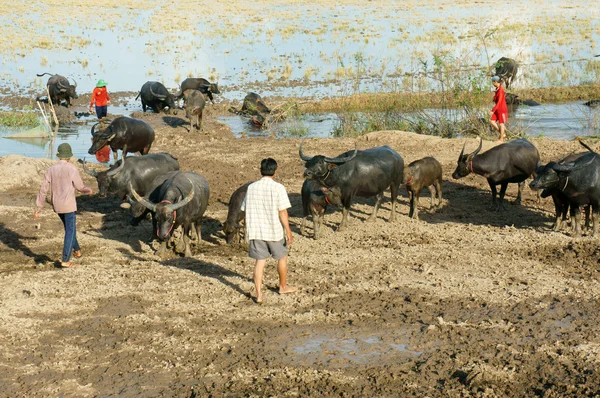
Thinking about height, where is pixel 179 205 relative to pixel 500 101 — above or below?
below

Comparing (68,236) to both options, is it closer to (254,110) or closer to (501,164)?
(501,164)

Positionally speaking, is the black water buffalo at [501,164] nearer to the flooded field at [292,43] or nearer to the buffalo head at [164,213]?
the buffalo head at [164,213]

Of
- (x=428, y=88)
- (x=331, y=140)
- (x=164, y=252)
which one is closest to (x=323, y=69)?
(x=428, y=88)

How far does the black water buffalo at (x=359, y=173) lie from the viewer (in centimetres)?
1246

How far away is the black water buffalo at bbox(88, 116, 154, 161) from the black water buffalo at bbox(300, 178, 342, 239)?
6.04m

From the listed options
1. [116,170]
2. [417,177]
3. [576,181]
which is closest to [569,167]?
[576,181]

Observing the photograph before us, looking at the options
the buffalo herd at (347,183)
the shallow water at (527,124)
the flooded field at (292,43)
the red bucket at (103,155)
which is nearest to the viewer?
the buffalo herd at (347,183)

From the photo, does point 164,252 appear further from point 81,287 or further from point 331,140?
point 331,140

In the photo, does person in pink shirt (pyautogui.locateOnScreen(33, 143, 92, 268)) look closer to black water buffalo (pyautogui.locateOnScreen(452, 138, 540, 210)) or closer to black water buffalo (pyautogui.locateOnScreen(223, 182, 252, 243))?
black water buffalo (pyautogui.locateOnScreen(223, 182, 252, 243))

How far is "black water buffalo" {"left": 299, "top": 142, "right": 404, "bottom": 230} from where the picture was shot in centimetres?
1246

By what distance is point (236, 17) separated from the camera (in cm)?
6141

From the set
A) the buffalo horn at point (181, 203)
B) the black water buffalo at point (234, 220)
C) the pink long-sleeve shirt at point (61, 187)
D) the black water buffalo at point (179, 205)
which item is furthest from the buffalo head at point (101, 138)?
the buffalo horn at point (181, 203)

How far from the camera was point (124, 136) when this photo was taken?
1709cm

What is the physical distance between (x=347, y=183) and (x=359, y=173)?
287 mm
